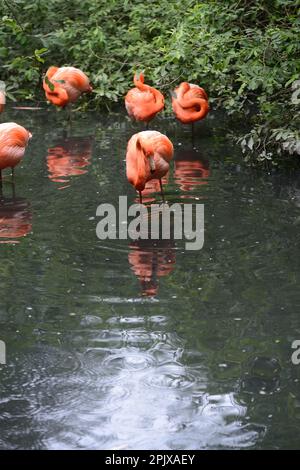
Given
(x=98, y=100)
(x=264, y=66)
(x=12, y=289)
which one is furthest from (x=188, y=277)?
(x=98, y=100)

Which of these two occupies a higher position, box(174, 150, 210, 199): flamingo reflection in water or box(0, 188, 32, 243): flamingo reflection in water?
box(174, 150, 210, 199): flamingo reflection in water

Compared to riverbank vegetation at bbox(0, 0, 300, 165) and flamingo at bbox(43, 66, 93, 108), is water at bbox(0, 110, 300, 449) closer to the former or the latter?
riverbank vegetation at bbox(0, 0, 300, 165)

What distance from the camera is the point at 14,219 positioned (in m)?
6.71

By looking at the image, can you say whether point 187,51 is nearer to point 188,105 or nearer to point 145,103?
point 188,105

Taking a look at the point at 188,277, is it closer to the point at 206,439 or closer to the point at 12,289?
the point at 12,289

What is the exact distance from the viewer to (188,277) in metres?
5.50

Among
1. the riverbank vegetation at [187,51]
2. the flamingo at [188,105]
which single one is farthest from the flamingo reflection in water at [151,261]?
the flamingo at [188,105]

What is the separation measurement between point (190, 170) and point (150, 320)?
10.6ft

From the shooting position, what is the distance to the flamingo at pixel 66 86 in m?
9.59

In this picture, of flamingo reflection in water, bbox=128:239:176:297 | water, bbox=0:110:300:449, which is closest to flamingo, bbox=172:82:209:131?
water, bbox=0:110:300:449

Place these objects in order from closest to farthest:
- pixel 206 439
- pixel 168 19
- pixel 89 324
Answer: pixel 206 439, pixel 89 324, pixel 168 19

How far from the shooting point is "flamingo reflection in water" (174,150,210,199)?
292 inches

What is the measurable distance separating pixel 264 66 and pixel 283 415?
465 cm

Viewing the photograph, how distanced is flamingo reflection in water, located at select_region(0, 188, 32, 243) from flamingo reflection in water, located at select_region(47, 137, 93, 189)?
19.0 inches
